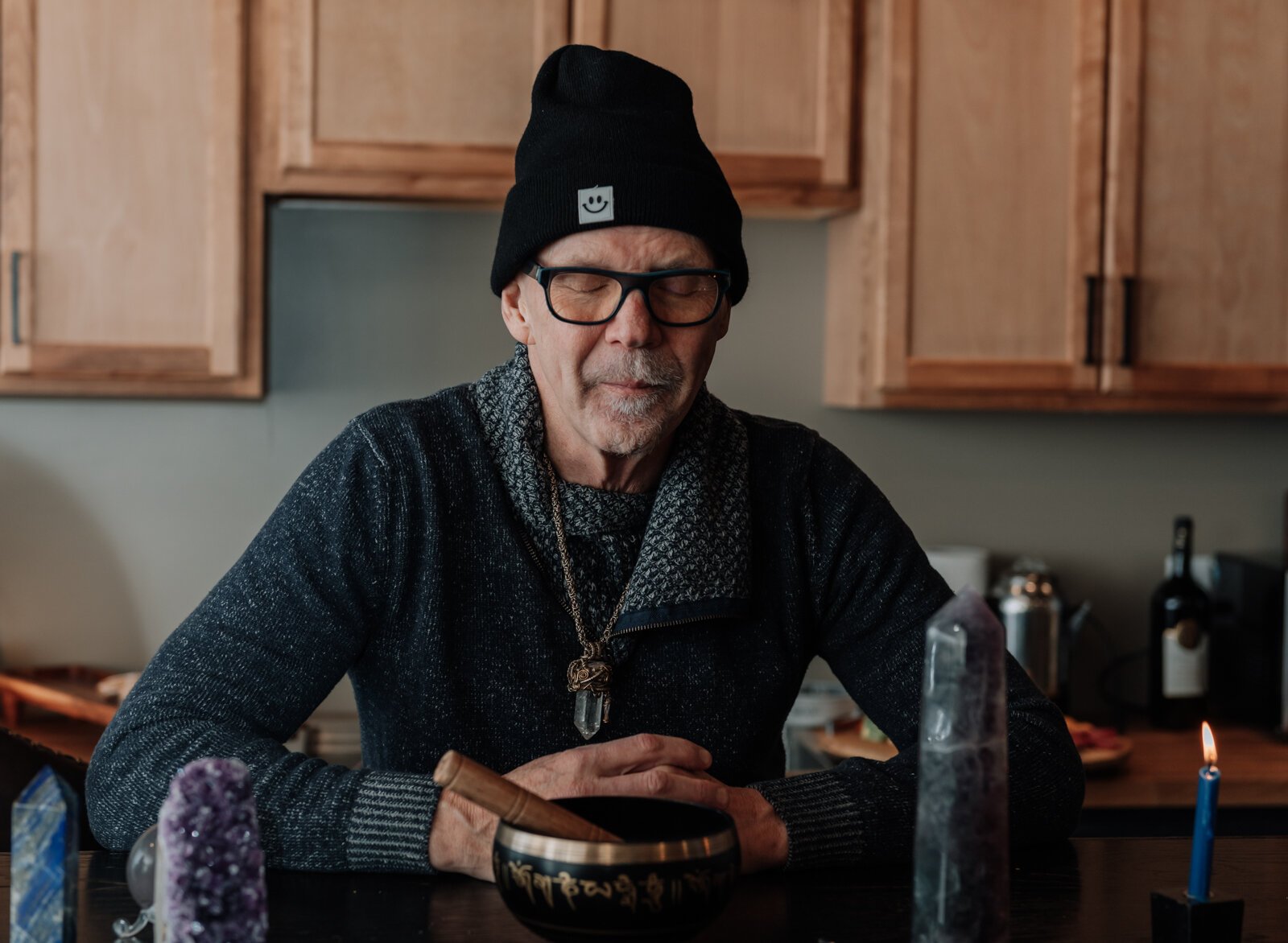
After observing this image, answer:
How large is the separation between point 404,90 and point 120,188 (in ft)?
1.65

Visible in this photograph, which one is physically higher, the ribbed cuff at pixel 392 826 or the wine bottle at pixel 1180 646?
the ribbed cuff at pixel 392 826

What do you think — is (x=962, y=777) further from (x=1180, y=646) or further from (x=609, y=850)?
(x=1180, y=646)

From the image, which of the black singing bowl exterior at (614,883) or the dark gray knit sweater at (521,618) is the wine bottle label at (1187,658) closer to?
the dark gray knit sweater at (521,618)

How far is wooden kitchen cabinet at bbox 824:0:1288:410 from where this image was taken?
8.32 ft

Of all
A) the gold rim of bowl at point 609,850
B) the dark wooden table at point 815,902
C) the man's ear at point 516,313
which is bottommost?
the dark wooden table at point 815,902

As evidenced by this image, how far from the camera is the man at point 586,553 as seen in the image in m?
1.38

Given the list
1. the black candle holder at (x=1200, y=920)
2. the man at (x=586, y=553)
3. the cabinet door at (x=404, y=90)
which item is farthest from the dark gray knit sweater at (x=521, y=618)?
the cabinet door at (x=404, y=90)

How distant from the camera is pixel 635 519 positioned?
1.54m

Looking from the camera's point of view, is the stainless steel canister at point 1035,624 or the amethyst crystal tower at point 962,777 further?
the stainless steel canister at point 1035,624

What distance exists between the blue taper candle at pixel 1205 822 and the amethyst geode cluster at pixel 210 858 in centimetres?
53

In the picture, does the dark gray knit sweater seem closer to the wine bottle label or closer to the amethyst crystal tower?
the amethyst crystal tower

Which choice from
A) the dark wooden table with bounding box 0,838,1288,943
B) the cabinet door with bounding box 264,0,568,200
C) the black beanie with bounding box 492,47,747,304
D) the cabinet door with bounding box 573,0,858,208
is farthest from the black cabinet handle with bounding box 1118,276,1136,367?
the dark wooden table with bounding box 0,838,1288,943

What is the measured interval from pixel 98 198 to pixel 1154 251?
187cm

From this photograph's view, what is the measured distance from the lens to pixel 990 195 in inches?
101
